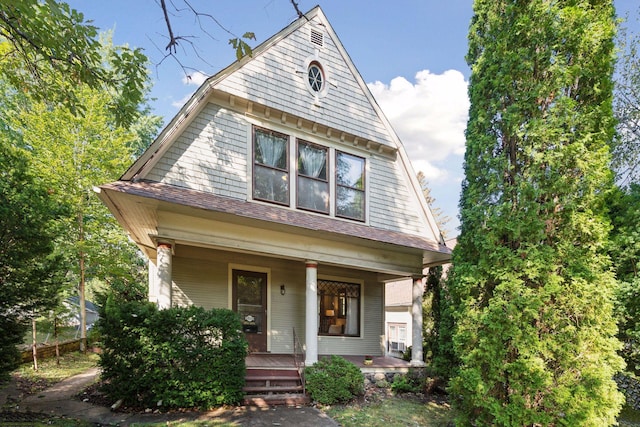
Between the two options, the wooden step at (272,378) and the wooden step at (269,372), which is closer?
the wooden step at (272,378)

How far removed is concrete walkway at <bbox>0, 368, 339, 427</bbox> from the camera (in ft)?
17.9

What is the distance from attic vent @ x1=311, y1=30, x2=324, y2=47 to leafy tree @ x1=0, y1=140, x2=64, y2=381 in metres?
6.81

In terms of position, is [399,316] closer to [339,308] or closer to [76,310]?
[339,308]

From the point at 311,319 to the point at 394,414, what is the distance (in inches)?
94.4

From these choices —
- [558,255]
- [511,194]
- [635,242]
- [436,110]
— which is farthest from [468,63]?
[436,110]

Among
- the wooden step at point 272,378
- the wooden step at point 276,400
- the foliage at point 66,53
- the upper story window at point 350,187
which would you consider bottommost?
the wooden step at point 276,400

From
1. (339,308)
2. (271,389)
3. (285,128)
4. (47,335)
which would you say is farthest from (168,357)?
(47,335)

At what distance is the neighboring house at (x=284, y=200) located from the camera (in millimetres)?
6871

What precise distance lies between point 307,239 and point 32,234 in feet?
17.0

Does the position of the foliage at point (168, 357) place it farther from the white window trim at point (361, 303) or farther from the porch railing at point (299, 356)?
the white window trim at point (361, 303)

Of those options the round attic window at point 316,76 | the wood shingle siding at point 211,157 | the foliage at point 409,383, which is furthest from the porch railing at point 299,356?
the round attic window at point 316,76

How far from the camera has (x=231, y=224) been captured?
712 centimetres

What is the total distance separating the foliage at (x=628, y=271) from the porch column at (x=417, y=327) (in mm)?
4047

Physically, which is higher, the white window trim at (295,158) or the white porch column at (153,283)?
the white window trim at (295,158)
